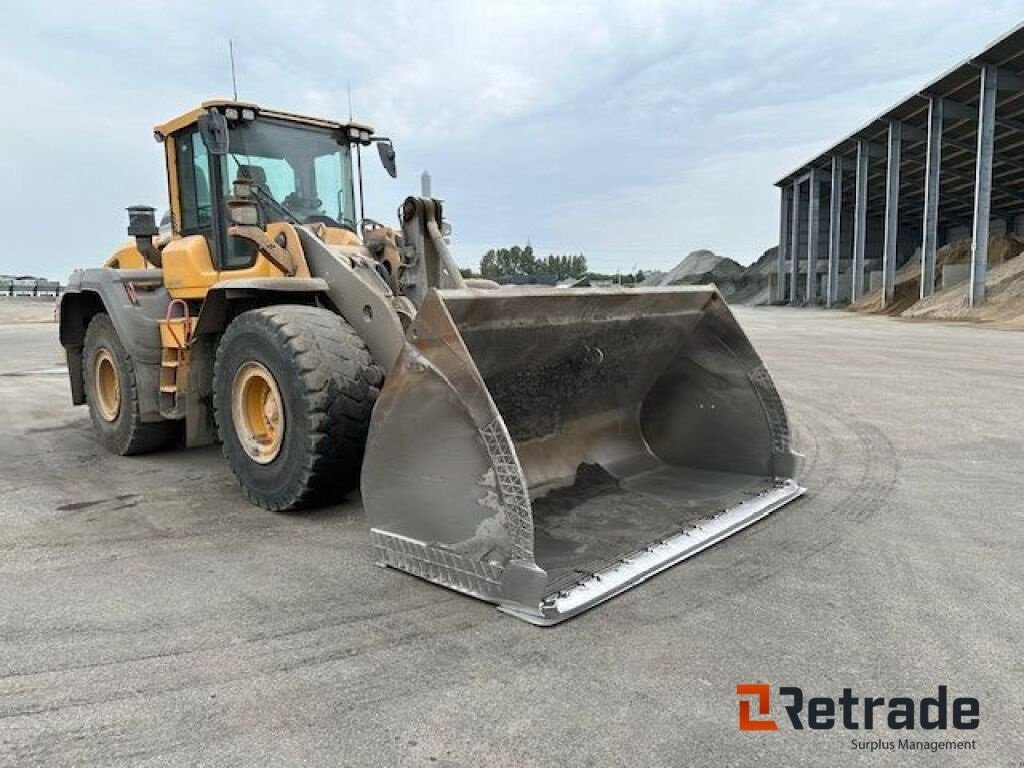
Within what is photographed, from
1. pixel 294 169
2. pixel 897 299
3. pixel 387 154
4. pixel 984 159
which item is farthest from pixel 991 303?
pixel 294 169

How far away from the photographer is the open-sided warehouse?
77.3ft

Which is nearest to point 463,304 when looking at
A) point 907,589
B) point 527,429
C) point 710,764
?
point 527,429

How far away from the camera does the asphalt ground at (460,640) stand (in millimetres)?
2270

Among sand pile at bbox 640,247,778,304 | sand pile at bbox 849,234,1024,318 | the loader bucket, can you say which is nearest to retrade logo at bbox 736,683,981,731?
the loader bucket

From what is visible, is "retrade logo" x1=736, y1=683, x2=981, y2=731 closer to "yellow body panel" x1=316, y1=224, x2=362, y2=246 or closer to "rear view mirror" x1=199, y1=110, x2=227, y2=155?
"yellow body panel" x1=316, y1=224, x2=362, y2=246

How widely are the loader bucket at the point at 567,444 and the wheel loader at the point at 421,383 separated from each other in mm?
12

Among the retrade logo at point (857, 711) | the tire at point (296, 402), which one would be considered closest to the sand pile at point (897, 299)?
the tire at point (296, 402)

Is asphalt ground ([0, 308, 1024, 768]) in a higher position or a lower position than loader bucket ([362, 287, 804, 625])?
lower

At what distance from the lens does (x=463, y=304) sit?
136 inches

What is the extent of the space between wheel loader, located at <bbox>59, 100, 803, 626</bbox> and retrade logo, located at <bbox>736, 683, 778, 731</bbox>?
73 cm

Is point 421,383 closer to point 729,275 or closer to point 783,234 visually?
point 783,234

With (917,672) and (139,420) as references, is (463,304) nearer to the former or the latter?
(917,672)

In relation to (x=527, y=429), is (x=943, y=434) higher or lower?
lower

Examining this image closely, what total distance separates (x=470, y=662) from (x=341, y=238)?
11.9 feet
